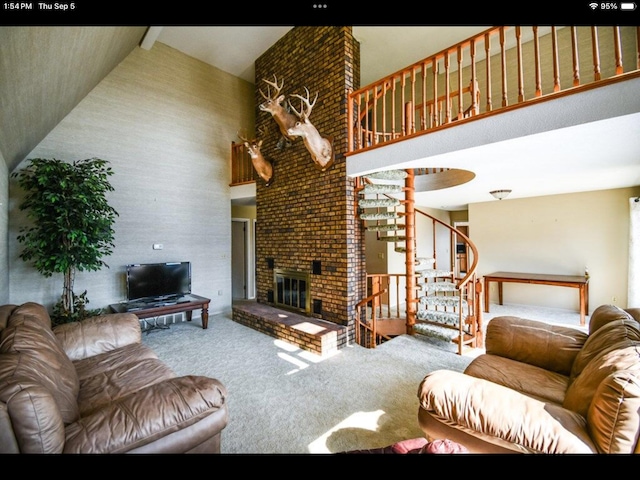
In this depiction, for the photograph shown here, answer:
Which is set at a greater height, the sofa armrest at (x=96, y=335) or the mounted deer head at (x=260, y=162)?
the mounted deer head at (x=260, y=162)

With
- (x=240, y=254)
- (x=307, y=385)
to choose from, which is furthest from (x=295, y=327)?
(x=240, y=254)

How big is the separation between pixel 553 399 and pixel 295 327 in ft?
8.88

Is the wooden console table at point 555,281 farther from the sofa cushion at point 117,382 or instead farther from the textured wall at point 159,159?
the sofa cushion at point 117,382

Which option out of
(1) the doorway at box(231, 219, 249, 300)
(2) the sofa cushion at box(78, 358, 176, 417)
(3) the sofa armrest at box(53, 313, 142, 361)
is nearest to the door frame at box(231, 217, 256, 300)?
(1) the doorway at box(231, 219, 249, 300)

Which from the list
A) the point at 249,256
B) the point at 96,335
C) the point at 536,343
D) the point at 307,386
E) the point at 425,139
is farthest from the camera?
the point at 249,256

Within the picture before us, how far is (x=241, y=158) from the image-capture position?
18.7 feet

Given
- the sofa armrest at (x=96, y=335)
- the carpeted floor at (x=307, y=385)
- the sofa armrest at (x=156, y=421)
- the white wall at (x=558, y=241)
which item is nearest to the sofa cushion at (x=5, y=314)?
the sofa armrest at (x=96, y=335)

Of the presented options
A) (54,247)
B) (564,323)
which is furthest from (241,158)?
(564,323)

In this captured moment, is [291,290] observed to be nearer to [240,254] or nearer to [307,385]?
[307,385]

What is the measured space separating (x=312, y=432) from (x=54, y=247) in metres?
3.66

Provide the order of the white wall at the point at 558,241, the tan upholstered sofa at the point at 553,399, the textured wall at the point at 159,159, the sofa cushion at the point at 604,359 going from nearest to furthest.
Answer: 1. the tan upholstered sofa at the point at 553,399
2. the sofa cushion at the point at 604,359
3. the textured wall at the point at 159,159
4. the white wall at the point at 558,241

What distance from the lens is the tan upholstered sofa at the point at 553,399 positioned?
104cm

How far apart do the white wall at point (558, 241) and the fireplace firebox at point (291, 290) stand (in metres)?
4.34

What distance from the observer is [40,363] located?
1382mm
